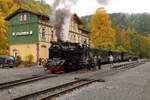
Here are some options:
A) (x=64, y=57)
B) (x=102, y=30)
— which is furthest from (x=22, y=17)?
(x=64, y=57)

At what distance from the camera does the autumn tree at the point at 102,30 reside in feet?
144

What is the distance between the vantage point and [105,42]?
43.8m

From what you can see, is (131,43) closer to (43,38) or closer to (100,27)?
(100,27)

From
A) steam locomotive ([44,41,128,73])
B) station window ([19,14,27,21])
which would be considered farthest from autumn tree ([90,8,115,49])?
steam locomotive ([44,41,128,73])

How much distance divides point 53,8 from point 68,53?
602cm

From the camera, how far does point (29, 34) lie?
36.1 meters

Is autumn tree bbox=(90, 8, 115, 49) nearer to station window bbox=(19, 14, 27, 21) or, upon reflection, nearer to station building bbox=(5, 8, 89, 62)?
station building bbox=(5, 8, 89, 62)

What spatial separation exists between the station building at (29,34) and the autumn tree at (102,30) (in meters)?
9.06

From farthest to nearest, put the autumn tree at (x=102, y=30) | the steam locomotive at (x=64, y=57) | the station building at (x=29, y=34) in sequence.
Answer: the autumn tree at (x=102, y=30) → the station building at (x=29, y=34) → the steam locomotive at (x=64, y=57)

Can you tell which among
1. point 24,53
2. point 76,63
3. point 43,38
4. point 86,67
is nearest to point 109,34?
point 43,38

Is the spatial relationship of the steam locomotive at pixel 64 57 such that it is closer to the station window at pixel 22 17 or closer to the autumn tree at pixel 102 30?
the station window at pixel 22 17

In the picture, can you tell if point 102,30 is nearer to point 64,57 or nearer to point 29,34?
point 29,34

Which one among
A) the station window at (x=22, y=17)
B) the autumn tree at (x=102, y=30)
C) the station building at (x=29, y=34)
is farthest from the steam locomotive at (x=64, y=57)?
the autumn tree at (x=102, y=30)

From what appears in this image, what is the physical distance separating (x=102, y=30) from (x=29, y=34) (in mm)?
16035
